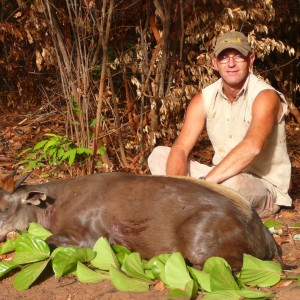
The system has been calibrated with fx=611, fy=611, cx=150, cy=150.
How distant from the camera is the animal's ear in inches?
191

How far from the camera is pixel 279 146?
225 inches

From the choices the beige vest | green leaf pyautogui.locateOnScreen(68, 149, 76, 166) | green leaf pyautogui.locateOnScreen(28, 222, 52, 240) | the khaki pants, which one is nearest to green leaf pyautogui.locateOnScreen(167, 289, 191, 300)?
green leaf pyautogui.locateOnScreen(28, 222, 52, 240)

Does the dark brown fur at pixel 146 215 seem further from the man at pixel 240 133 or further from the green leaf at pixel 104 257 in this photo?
the man at pixel 240 133

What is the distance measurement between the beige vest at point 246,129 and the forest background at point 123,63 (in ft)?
3.86

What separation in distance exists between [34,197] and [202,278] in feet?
5.42

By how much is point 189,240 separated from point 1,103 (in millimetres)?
6787

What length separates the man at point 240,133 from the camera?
5.30 metres

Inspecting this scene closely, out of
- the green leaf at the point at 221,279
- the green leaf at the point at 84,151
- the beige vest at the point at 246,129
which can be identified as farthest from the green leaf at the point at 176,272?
the green leaf at the point at 84,151

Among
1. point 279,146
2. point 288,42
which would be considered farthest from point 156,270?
point 288,42

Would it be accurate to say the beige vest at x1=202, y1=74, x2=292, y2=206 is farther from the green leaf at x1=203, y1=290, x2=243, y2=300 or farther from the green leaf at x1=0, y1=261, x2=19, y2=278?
the green leaf at x1=0, y1=261, x2=19, y2=278

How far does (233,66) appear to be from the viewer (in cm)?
560

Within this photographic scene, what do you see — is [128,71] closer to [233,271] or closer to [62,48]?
[62,48]

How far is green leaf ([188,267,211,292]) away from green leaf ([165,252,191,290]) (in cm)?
7

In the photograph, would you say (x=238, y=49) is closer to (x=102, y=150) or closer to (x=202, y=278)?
(x=102, y=150)
